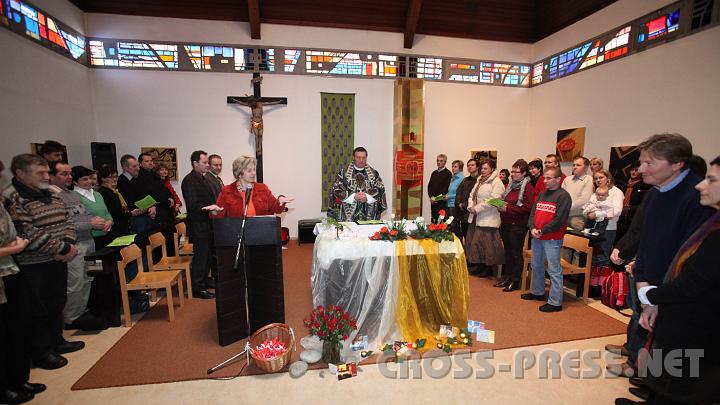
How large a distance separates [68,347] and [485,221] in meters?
4.74

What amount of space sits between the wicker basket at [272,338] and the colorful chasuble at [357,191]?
65.4 inches

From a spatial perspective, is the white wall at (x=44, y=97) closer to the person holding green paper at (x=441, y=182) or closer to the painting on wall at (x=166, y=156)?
the painting on wall at (x=166, y=156)

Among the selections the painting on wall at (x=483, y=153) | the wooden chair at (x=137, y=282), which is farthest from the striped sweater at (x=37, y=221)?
the painting on wall at (x=483, y=153)

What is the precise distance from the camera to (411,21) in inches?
268

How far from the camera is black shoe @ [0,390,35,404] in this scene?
2.24 metres

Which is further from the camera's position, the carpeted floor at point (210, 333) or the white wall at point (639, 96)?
the white wall at point (639, 96)

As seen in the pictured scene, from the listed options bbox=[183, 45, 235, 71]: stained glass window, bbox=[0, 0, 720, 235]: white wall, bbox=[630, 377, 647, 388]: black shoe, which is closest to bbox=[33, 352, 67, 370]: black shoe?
bbox=[0, 0, 720, 235]: white wall

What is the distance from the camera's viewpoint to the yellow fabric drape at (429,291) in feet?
9.85

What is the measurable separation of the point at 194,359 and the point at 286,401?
3.37 feet

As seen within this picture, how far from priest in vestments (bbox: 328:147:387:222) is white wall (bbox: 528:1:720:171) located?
460cm

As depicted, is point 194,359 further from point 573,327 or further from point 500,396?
point 573,327

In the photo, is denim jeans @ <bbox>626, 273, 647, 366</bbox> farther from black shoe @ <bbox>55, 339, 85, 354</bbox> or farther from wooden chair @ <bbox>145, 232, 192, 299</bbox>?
black shoe @ <bbox>55, 339, 85, 354</bbox>

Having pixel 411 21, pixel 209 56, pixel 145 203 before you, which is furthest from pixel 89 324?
pixel 411 21

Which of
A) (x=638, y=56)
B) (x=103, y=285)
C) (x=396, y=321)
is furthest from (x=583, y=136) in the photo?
(x=103, y=285)
